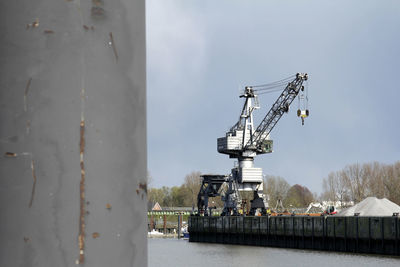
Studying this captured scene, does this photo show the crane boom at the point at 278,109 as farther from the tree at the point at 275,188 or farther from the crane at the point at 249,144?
the tree at the point at 275,188

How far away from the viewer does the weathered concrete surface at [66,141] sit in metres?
1.71

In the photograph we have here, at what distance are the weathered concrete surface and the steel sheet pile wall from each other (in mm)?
49060

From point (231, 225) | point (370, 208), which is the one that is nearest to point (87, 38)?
point (370, 208)

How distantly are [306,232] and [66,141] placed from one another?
6274cm

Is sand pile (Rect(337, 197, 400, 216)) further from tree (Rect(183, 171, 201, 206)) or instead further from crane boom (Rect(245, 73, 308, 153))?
tree (Rect(183, 171, 201, 206))

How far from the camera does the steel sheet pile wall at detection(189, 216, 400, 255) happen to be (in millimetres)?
50388

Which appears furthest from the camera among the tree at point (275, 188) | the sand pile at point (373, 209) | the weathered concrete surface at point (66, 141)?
the tree at point (275, 188)

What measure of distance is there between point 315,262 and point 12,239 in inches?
1758

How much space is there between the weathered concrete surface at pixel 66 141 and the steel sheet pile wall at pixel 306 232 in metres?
49.1

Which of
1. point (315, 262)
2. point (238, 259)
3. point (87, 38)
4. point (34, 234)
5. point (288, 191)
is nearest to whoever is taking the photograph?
point (34, 234)

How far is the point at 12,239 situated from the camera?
66.9 inches

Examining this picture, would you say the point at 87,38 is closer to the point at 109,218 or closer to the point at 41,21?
the point at 41,21

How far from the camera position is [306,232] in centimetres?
6253

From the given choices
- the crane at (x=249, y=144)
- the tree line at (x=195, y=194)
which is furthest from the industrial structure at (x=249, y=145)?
the tree line at (x=195, y=194)
